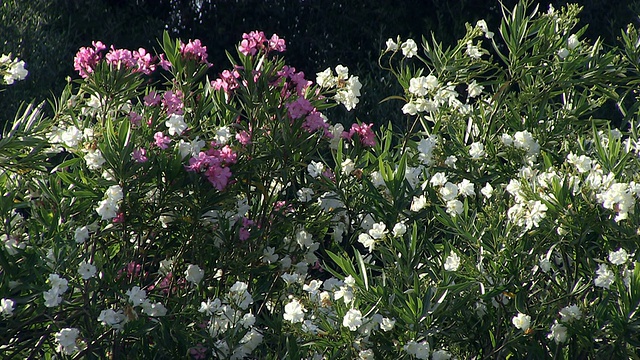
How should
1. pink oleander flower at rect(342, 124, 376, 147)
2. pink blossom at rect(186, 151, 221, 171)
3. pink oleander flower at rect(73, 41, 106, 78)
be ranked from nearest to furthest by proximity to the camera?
pink blossom at rect(186, 151, 221, 171) → pink oleander flower at rect(73, 41, 106, 78) → pink oleander flower at rect(342, 124, 376, 147)

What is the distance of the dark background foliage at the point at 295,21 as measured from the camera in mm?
7395

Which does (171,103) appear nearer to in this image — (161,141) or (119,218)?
(161,141)

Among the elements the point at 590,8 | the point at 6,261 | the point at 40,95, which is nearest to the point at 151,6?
the point at 40,95

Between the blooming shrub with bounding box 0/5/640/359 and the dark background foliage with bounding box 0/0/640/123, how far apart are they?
12.6 ft

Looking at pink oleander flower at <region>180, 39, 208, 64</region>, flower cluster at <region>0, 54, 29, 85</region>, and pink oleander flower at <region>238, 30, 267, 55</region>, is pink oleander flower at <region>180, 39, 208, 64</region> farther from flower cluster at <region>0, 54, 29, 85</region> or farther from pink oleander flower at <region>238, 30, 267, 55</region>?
flower cluster at <region>0, 54, 29, 85</region>

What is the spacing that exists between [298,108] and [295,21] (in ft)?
16.6

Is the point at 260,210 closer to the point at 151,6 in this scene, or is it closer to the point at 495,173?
the point at 495,173

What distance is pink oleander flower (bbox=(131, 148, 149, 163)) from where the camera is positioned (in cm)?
271

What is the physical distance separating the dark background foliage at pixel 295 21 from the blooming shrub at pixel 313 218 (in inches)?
152

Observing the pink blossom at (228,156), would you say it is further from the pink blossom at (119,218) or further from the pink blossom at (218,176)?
the pink blossom at (119,218)

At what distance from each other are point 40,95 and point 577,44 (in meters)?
4.46

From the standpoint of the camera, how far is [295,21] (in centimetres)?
789

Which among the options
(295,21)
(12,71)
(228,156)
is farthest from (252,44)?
(295,21)

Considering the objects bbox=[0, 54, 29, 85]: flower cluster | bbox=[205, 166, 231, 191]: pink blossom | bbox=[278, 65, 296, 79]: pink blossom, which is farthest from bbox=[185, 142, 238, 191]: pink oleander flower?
bbox=[0, 54, 29, 85]: flower cluster
